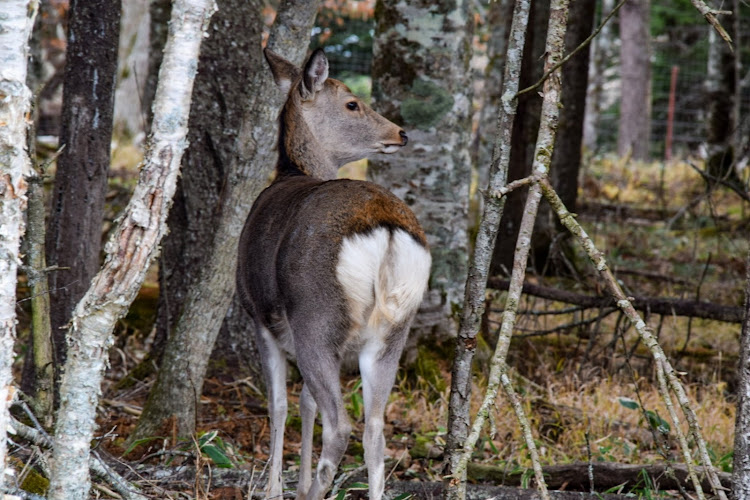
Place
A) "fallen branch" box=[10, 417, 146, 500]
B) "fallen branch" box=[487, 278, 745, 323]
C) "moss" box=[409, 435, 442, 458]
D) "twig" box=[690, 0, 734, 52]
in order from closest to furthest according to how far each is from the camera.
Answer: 1. "twig" box=[690, 0, 734, 52]
2. "fallen branch" box=[10, 417, 146, 500]
3. "moss" box=[409, 435, 442, 458]
4. "fallen branch" box=[487, 278, 745, 323]

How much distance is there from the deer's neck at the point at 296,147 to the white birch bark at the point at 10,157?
211 centimetres

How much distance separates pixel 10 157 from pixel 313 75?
2336 millimetres

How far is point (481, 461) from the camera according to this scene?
444 centimetres

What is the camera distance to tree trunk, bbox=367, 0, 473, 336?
17.7 ft

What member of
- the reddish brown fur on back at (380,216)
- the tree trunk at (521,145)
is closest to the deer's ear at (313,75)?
the reddish brown fur on back at (380,216)

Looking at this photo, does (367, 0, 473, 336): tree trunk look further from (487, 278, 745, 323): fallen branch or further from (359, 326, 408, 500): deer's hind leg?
(359, 326, 408, 500): deer's hind leg

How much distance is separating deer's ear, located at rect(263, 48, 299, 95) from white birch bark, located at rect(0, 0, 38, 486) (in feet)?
6.94

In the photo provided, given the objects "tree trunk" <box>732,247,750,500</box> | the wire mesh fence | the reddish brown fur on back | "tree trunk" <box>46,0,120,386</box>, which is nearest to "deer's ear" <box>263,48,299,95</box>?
"tree trunk" <box>46,0,120,386</box>

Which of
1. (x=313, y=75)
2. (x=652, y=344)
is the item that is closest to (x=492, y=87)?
(x=313, y=75)

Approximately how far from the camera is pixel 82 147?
4.43 m

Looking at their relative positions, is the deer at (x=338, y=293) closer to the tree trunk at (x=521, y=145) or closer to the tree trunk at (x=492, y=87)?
the tree trunk at (x=521, y=145)

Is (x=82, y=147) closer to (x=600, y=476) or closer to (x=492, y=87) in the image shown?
(x=600, y=476)

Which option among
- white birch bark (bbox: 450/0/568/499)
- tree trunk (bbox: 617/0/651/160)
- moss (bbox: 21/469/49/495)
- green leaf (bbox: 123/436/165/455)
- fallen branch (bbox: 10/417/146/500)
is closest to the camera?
white birch bark (bbox: 450/0/568/499)

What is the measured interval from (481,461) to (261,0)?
133 inches
